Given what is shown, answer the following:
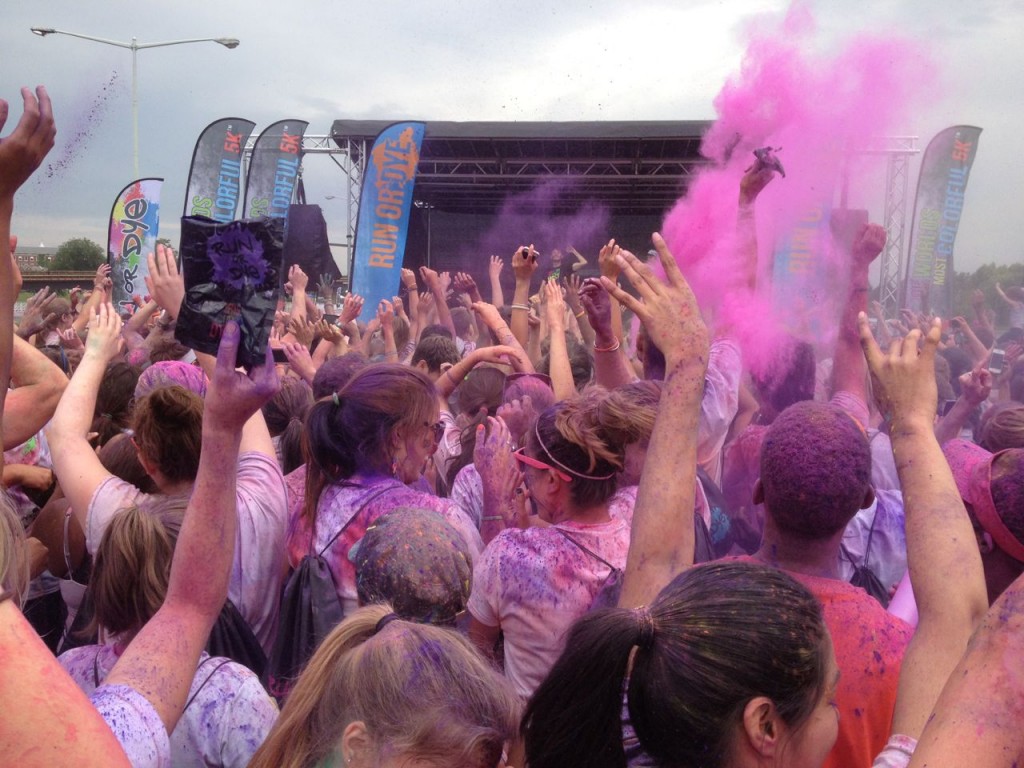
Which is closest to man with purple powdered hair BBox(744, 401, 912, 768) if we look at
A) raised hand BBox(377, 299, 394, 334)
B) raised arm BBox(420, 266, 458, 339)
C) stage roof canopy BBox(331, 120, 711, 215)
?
raised hand BBox(377, 299, 394, 334)

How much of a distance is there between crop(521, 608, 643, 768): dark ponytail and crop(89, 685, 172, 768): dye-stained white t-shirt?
68 centimetres

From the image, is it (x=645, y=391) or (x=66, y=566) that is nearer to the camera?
(x=645, y=391)

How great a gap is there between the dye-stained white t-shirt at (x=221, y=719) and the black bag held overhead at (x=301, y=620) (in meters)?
0.41

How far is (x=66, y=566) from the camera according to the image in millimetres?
2826

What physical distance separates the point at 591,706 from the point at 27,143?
5.24 feet

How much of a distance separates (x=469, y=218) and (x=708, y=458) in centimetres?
1788

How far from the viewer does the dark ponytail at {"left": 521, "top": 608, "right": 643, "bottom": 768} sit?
1319 millimetres

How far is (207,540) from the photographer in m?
1.67

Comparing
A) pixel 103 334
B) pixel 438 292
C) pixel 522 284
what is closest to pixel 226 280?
pixel 103 334

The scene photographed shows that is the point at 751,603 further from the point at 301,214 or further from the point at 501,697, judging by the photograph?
the point at 301,214

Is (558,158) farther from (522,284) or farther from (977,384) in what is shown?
(977,384)

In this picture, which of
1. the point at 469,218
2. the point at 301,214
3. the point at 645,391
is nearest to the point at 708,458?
the point at 645,391

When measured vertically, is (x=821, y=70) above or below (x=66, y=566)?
above

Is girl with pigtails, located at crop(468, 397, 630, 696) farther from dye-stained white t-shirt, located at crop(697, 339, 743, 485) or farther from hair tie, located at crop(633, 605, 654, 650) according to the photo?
hair tie, located at crop(633, 605, 654, 650)
